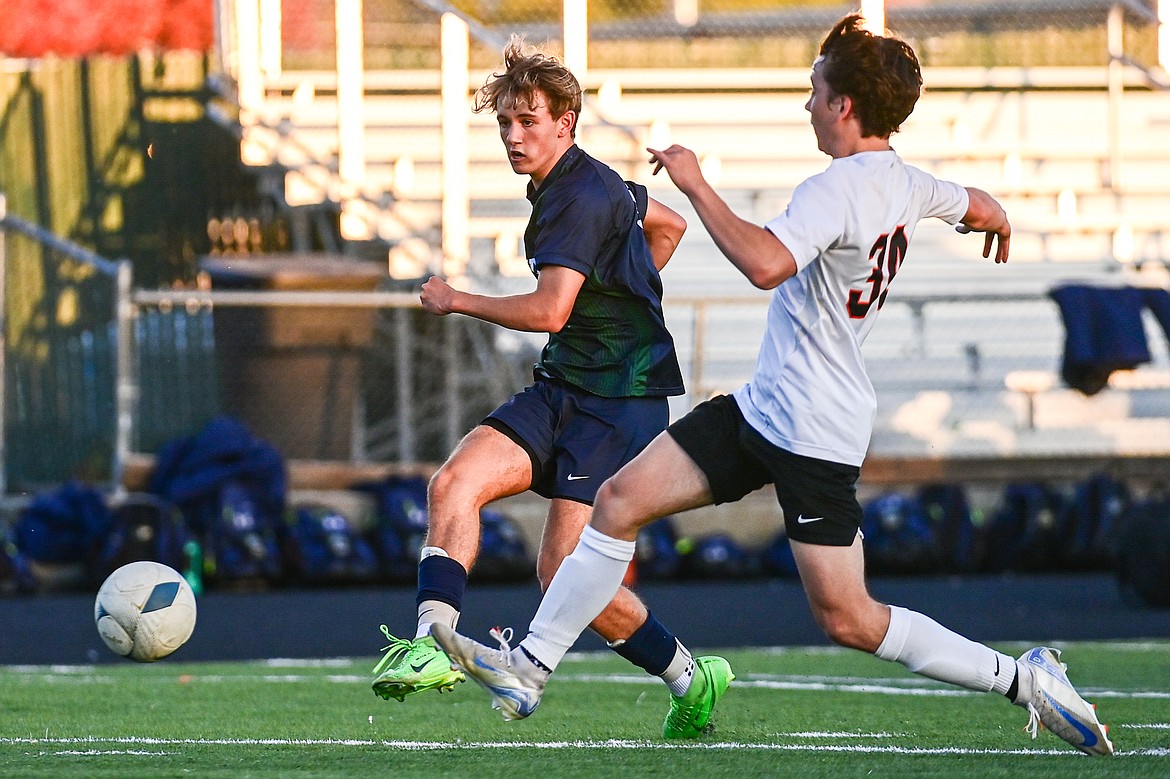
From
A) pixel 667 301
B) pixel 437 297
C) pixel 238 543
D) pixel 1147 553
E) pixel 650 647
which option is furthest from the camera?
pixel 667 301

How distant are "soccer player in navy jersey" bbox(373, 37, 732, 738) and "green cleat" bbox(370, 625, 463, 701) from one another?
230 mm

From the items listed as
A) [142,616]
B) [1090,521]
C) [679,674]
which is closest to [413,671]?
[679,674]

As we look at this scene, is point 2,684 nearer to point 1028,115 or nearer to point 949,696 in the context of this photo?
point 949,696

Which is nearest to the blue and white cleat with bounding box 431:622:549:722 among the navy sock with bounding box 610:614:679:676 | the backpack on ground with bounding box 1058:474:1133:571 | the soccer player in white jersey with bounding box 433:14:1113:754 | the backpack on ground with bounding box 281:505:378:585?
the soccer player in white jersey with bounding box 433:14:1113:754

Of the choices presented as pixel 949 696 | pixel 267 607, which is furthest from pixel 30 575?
pixel 949 696

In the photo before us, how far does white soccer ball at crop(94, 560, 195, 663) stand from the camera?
5.57m

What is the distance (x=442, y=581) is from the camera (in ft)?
16.1

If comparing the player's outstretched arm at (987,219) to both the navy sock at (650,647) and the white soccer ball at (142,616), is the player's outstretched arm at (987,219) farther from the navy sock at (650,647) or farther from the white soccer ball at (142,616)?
the white soccer ball at (142,616)

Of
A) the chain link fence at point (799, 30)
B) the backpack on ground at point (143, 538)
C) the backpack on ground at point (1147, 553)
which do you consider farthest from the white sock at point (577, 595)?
the chain link fence at point (799, 30)

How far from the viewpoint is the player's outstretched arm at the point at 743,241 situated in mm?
4133

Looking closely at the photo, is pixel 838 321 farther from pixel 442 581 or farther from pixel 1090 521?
pixel 1090 521

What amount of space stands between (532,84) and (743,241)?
1.23 m

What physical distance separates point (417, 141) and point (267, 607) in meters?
6.66

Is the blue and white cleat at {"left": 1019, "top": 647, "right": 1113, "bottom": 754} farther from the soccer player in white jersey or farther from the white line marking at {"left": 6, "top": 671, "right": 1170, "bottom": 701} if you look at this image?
the white line marking at {"left": 6, "top": 671, "right": 1170, "bottom": 701}
